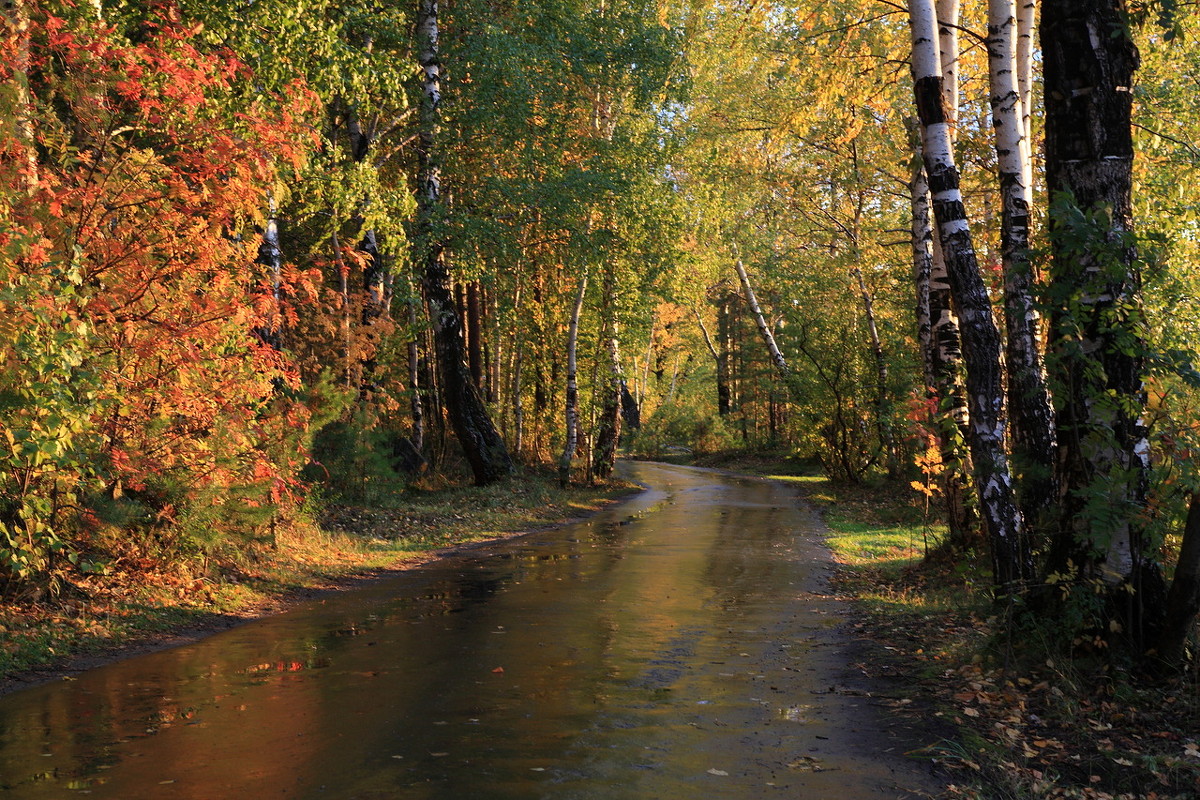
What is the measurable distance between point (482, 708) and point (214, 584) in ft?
19.5

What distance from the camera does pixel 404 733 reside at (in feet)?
20.4

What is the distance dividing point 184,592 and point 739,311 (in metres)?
49.9

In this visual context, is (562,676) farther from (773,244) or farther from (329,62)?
(773,244)

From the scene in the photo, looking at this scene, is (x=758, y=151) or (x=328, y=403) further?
(x=758, y=151)

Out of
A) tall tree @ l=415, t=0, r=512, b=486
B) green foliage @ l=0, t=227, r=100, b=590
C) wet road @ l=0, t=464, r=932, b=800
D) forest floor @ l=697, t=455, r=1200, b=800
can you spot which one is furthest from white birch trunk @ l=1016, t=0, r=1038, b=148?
tall tree @ l=415, t=0, r=512, b=486

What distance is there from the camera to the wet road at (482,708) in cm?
534

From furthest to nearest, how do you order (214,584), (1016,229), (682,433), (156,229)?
(682,433) → (214,584) → (156,229) → (1016,229)

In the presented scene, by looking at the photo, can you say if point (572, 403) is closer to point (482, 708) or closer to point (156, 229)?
point (156, 229)

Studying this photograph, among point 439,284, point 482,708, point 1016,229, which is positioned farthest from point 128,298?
point 439,284

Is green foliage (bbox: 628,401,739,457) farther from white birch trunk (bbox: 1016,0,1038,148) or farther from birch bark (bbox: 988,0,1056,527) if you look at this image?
birch bark (bbox: 988,0,1056,527)

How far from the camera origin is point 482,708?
6.84 m

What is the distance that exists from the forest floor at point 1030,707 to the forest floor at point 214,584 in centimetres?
655

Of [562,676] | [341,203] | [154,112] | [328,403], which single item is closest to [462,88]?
[341,203]

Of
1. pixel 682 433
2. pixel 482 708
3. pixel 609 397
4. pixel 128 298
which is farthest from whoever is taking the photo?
pixel 682 433
